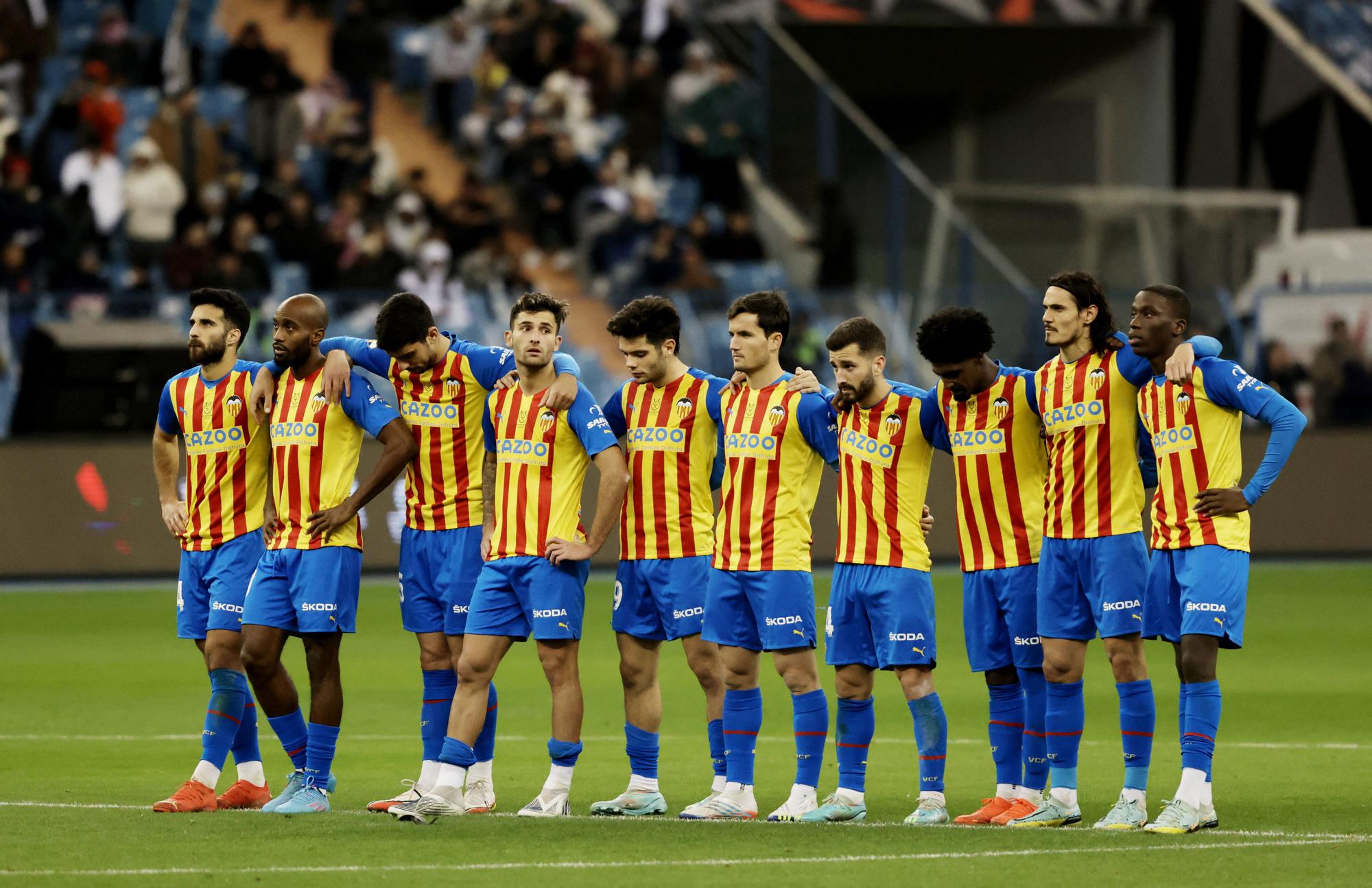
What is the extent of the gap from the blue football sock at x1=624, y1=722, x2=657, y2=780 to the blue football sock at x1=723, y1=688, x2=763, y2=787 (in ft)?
1.23

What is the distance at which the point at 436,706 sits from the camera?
31.0 feet

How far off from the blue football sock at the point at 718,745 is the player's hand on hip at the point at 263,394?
8.12 feet

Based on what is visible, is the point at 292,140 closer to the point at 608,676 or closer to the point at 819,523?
the point at 819,523

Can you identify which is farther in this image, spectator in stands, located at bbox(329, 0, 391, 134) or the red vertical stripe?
spectator in stands, located at bbox(329, 0, 391, 134)

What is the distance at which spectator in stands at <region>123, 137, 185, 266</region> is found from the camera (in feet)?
73.6

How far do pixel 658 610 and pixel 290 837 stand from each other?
1929mm

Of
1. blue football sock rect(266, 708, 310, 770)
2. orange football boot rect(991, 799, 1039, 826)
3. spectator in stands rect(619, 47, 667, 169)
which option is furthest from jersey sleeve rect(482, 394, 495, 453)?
spectator in stands rect(619, 47, 667, 169)

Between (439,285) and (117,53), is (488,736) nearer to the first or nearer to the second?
(439,285)

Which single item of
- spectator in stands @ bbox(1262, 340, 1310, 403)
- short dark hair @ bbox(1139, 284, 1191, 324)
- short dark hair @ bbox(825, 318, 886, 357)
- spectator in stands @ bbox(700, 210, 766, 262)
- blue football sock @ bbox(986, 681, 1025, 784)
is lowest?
blue football sock @ bbox(986, 681, 1025, 784)

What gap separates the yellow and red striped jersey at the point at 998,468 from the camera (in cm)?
891

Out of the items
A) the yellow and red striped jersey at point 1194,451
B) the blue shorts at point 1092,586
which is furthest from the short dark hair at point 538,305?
the yellow and red striped jersey at point 1194,451

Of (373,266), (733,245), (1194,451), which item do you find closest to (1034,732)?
(1194,451)

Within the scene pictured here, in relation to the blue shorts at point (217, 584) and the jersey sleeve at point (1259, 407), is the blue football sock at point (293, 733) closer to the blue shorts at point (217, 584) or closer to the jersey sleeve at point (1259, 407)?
the blue shorts at point (217, 584)

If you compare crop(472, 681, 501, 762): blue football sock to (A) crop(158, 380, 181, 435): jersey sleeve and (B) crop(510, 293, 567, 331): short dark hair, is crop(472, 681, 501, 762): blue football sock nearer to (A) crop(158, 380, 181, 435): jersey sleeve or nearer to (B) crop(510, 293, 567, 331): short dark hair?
(B) crop(510, 293, 567, 331): short dark hair
